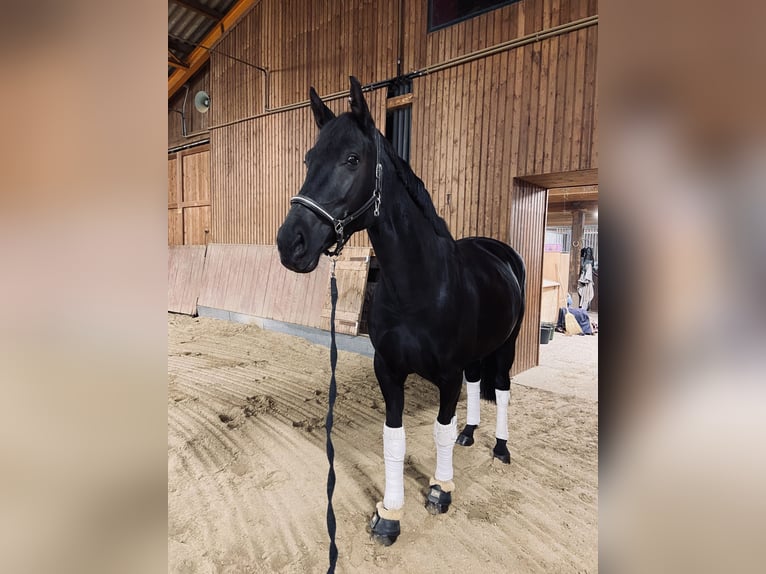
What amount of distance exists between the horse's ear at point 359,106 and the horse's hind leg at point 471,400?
5.79 feet

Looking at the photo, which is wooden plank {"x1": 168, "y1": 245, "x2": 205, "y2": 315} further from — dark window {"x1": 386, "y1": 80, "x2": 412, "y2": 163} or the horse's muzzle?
the horse's muzzle

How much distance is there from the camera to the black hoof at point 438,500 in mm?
Result: 1898

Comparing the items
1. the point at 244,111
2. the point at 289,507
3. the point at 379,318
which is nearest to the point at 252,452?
the point at 289,507

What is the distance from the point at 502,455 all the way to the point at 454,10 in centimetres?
470

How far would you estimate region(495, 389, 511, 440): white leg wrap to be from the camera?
96.4 inches

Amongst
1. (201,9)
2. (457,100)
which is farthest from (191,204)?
(457,100)

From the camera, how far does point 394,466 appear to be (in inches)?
71.5

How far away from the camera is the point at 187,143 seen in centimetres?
896

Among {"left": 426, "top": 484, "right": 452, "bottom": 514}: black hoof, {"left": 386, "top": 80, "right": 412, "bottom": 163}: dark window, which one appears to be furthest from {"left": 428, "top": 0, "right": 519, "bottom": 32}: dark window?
{"left": 426, "top": 484, "right": 452, "bottom": 514}: black hoof

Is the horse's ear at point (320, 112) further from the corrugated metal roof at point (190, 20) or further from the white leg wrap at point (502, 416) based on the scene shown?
the corrugated metal roof at point (190, 20)

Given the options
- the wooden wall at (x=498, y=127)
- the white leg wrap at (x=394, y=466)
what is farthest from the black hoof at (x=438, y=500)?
the wooden wall at (x=498, y=127)

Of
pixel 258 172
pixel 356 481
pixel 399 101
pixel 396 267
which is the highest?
pixel 399 101

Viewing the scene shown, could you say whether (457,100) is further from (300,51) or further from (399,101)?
(300,51)
